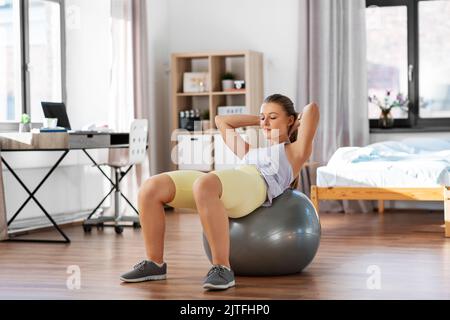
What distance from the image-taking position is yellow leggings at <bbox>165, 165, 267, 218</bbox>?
3.70 metres

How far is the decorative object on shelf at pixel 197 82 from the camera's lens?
782cm

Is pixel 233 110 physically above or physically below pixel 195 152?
above

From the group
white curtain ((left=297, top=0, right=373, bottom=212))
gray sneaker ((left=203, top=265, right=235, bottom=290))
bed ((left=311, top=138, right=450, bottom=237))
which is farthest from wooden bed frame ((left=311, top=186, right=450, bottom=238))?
gray sneaker ((left=203, top=265, right=235, bottom=290))

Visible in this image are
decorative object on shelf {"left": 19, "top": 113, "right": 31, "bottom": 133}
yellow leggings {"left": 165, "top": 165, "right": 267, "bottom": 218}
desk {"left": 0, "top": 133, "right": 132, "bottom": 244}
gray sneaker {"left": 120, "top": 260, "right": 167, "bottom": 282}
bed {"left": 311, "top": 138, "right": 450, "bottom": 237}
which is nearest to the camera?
yellow leggings {"left": 165, "top": 165, "right": 267, "bottom": 218}

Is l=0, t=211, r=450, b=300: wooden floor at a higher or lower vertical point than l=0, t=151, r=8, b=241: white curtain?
lower

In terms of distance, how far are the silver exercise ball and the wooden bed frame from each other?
1.93 metres

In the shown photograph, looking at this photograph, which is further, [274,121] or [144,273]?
[274,121]

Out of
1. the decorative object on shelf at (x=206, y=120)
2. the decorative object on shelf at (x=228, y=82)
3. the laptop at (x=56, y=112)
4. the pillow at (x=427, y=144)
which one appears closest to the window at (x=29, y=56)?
the laptop at (x=56, y=112)

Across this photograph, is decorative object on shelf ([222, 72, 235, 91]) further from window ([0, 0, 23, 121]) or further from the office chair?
window ([0, 0, 23, 121])

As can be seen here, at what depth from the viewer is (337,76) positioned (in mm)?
7531

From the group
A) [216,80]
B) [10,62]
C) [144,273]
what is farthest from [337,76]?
[144,273]

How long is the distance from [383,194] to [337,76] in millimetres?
1786

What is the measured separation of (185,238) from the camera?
18.7 ft

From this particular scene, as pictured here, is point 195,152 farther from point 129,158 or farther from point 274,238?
point 274,238
